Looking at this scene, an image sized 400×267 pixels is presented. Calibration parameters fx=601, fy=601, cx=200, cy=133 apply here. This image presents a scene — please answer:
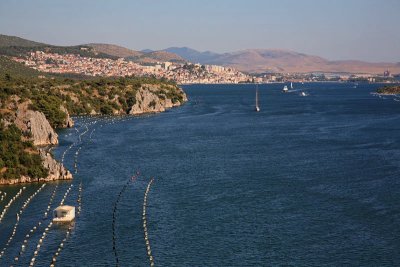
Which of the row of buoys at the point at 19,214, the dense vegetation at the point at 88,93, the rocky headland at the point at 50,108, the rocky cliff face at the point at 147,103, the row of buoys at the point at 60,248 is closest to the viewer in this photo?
the row of buoys at the point at 60,248

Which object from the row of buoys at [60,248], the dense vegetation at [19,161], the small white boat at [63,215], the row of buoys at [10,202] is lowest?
the row of buoys at [60,248]

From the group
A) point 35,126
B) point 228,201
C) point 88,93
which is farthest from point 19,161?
point 88,93

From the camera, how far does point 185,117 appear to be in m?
127

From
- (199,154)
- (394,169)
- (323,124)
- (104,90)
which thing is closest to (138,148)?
(199,154)

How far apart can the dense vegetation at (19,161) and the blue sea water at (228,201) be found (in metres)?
2.37

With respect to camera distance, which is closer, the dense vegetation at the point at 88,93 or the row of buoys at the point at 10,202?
the row of buoys at the point at 10,202

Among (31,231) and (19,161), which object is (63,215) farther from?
(19,161)

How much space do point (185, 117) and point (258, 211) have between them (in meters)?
80.2

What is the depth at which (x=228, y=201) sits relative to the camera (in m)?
50.6

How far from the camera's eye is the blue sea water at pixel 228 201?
3853 cm

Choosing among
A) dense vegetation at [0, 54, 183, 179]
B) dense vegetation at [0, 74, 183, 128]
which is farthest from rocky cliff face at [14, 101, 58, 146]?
dense vegetation at [0, 74, 183, 128]

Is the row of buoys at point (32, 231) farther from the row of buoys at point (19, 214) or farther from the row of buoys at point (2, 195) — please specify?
the row of buoys at point (2, 195)

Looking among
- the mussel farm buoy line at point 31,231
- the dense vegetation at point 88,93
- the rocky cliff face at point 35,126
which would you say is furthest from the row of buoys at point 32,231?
the dense vegetation at point 88,93

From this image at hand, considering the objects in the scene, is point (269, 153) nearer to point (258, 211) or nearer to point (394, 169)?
point (394, 169)
